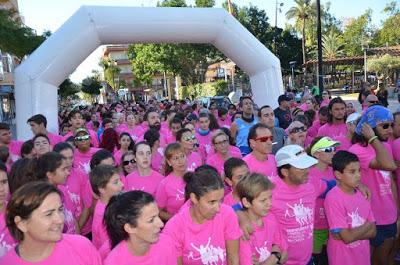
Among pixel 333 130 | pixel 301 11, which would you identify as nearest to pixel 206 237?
pixel 333 130

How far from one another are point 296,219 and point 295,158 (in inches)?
19.3

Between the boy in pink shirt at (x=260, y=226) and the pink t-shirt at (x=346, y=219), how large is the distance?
536mm

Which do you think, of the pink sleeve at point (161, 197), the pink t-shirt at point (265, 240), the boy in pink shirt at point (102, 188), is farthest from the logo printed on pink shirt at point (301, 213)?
the boy in pink shirt at point (102, 188)

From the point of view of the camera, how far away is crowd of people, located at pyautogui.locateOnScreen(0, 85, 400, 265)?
90.1 inches

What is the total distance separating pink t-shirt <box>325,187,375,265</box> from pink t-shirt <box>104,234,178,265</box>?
147 cm

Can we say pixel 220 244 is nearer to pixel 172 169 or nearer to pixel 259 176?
pixel 259 176

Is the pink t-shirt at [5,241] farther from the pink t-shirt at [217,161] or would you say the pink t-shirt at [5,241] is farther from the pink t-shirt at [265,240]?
the pink t-shirt at [217,161]

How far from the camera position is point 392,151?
4.23 m

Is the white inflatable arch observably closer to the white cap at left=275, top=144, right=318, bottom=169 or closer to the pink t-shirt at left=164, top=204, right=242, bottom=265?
the white cap at left=275, top=144, right=318, bottom=169

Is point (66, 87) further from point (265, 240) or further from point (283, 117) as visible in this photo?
point (265, 240)

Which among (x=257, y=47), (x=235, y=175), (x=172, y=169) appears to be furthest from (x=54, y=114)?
(x=235, y=175)

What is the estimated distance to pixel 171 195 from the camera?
3.96 meters

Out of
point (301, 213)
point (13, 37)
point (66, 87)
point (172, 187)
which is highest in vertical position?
point (13, 37)

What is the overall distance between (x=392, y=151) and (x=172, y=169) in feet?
7.57
